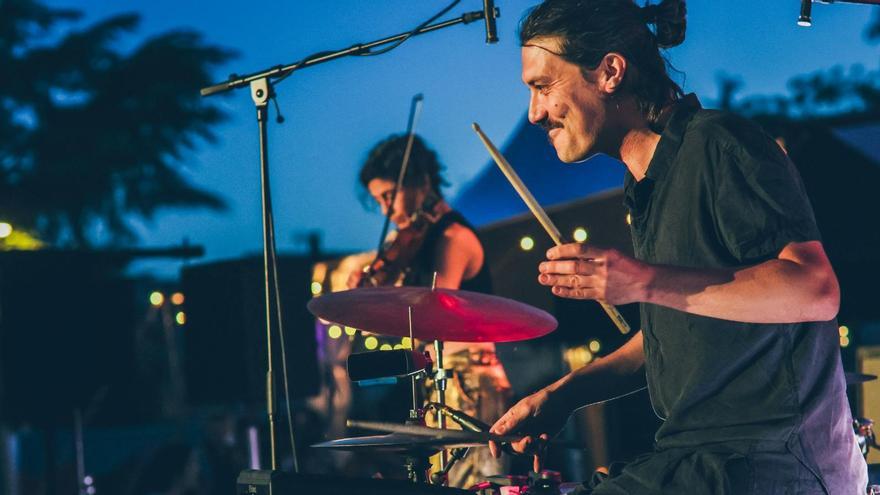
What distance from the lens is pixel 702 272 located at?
5.31 ft

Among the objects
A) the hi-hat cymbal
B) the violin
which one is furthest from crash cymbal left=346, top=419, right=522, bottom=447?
the violin

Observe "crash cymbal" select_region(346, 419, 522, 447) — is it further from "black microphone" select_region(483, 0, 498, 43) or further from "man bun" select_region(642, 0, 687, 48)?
"black microphone" select_region(483, 0, 498, 43)

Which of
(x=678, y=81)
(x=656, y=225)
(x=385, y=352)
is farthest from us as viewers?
(x=385, y=352)

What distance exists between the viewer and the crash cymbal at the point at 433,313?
8.72 ft

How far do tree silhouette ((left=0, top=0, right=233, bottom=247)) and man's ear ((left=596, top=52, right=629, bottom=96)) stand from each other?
1532cm

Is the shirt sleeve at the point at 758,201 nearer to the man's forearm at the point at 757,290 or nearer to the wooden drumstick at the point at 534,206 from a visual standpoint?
the man's forearm at the point at 757,290

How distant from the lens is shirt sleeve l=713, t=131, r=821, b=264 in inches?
65.1

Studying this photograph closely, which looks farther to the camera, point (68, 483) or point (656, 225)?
point (68, 483)

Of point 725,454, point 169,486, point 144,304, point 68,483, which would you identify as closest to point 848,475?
point 725,454

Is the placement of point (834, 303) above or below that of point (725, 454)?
above

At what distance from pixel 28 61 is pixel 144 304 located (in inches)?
408

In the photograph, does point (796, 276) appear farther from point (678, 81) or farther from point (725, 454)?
point (678, 81)

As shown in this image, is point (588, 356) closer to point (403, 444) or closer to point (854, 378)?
point (854, 378)

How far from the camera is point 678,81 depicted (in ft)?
7.11
